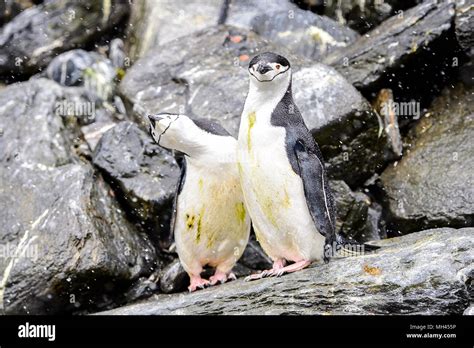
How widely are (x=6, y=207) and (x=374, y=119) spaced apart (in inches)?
98.2

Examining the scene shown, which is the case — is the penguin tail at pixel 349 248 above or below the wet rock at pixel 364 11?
below

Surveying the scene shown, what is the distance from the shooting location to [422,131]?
656 centimetres

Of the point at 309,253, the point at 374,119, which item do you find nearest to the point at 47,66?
the point at 374,119

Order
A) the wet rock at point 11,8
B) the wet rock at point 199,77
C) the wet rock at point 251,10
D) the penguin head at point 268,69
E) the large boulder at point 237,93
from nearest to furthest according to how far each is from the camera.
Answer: the penguin head at point 268,69 → the large boulder at point 237,93 → the wet rock at point 199,77 → the wet rock at point 251,10 → the wet rock at point 11,8

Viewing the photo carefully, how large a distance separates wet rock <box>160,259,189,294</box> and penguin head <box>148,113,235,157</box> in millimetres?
964

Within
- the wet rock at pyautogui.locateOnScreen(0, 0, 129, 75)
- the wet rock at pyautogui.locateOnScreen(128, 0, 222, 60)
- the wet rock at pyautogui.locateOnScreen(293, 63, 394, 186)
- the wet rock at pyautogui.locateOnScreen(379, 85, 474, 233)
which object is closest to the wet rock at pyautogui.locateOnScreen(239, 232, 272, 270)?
the wet rock at pyautogui.locateOnScreen(293, 63, 394, 186)

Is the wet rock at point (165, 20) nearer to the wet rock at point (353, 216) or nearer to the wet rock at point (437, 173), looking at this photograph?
the wet rock at point (437, 173)

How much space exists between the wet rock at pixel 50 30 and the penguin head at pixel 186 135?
11.8 feet

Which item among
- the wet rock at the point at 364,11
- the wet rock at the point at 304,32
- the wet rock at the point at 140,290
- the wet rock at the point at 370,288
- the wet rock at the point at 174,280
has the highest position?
the wet rock at the point at 364,11

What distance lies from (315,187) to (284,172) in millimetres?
170

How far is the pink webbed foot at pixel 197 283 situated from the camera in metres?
5.17

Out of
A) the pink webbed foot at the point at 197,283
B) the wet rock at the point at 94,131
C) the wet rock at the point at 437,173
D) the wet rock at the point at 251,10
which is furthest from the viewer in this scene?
the wet rock at the point at 251,10

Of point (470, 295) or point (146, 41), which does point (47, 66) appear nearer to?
point (146, 41)

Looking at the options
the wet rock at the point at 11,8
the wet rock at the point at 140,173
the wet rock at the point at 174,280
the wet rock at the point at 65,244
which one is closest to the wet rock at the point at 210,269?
the wet rock at the point at 174,280
